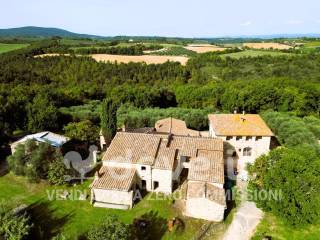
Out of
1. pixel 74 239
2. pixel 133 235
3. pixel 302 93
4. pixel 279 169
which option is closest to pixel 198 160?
pixel 279 169

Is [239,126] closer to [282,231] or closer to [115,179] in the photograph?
[282,231]

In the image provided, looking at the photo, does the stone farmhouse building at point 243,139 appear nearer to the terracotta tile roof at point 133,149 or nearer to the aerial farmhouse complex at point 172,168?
the aerial farmhouse complex at point 172,168

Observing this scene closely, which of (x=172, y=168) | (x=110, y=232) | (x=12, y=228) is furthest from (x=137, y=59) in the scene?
(x=110, y=232)

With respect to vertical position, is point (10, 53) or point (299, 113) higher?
point (10, 53)

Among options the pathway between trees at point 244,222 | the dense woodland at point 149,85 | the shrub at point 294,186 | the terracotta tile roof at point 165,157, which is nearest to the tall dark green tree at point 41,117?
the dense woodland at point 149,85

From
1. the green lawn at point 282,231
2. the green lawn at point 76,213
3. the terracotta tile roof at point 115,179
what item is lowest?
the green lawn at point 282,231

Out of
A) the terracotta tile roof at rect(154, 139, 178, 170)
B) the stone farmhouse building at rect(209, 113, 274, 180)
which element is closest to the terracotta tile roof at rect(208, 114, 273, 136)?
the stone farmhouse building at rect(209, 113, 274, 180)

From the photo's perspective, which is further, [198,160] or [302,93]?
[302,93]

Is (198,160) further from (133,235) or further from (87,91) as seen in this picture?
(87,91)
